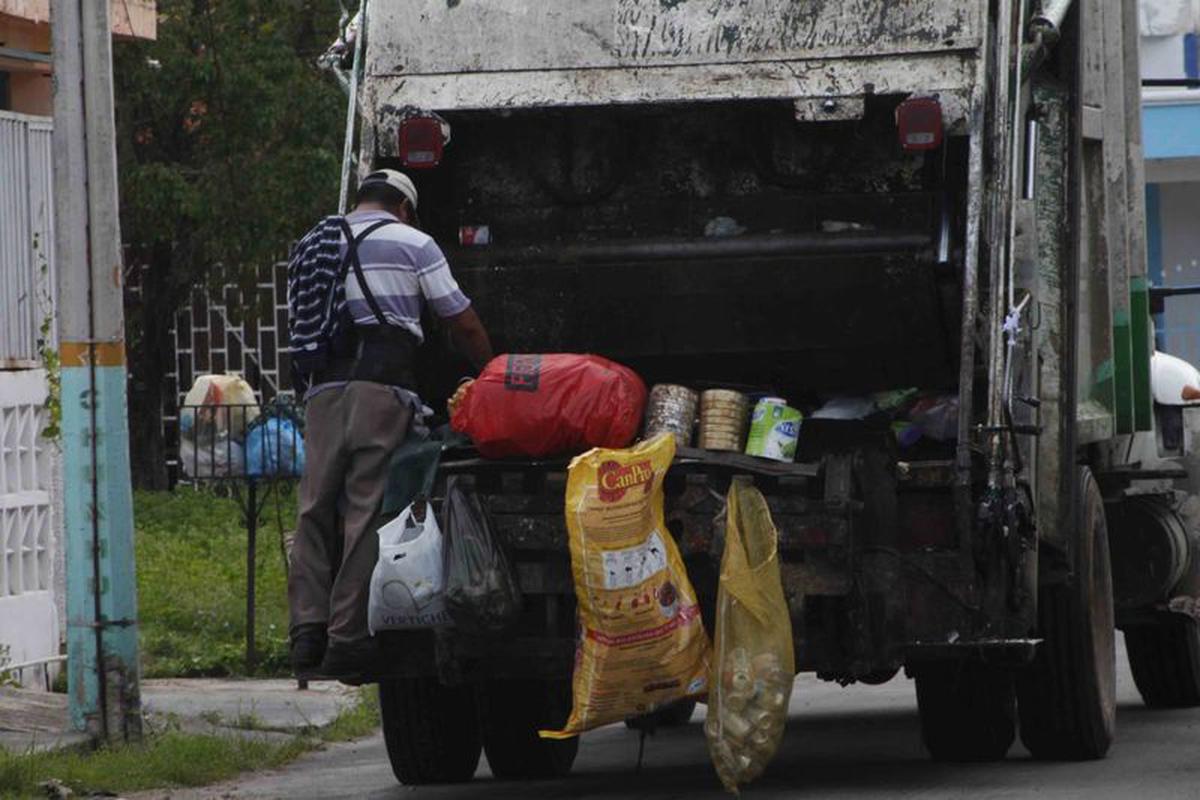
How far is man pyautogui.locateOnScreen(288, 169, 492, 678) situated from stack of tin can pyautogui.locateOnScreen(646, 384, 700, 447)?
566 millimetres

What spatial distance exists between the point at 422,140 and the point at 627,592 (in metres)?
1.67

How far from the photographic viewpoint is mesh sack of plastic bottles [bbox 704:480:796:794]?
7.24 meters

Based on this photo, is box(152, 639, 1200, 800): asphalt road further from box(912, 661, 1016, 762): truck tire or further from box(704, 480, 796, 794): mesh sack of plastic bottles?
box(704, 480, 796, 794): mesh sack of plastic bottles

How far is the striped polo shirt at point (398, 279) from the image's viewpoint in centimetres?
775

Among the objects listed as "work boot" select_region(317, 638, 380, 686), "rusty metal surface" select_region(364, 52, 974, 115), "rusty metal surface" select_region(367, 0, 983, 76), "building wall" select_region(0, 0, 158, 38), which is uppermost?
"building wall" select_region(0, 0, 158, 38)

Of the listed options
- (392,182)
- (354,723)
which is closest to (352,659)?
(392,182)

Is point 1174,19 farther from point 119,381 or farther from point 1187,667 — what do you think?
point 119,381

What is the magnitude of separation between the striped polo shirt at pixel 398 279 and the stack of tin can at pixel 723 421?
0.78m

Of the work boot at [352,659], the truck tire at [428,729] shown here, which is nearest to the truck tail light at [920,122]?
the work boot at [352,659]

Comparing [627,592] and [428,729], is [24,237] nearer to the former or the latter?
[428,729]

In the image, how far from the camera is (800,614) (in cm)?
733

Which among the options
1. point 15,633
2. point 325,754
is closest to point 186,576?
point 15,633

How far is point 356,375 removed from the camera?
773cm

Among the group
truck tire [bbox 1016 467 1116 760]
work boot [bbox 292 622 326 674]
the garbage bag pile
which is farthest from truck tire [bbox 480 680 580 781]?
the garbage bag pile
